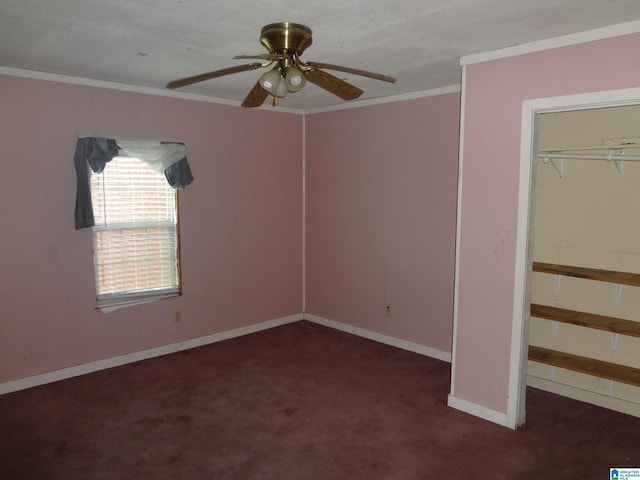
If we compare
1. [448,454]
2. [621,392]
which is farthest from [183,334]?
[621,392]

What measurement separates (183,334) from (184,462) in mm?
2049

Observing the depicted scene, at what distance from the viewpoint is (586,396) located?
3.79 meters

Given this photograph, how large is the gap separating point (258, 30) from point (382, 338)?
3.43 m

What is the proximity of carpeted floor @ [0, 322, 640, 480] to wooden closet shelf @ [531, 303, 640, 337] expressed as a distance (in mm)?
659

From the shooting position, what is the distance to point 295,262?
5.84 metres

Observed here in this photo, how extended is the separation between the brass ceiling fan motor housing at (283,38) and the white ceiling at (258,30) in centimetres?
7

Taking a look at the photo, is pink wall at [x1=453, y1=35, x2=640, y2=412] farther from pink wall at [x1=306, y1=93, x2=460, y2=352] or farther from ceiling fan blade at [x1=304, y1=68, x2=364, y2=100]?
ceiling fan blade at [x1=304, y1=68, x2=364, y2=100]

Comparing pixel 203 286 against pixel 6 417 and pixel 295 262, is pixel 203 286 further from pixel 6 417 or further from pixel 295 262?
pixel 6 417

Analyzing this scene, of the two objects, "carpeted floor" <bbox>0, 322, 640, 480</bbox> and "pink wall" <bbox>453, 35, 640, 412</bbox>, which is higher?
"pink wall" <bbox>453, 35, 640, 412</bbox>

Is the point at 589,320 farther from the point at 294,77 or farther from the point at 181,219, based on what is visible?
the point at 181,219

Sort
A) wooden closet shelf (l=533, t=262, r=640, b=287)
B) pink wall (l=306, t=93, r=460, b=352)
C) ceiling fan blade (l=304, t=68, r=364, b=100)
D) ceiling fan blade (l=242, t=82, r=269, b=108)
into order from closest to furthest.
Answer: ceiling fan blade (l=304, t=68, r=364, b=100) → ceiling fan blade (l=242, t=82, r=269, b=108) → wooden closet shelf (l=533, t=262, r=640, b=287) → pink wall (l=306, t=93, r=460, b=352)

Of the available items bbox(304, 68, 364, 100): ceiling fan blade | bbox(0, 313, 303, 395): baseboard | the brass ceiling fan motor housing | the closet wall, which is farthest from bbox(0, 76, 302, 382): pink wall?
the closet wall

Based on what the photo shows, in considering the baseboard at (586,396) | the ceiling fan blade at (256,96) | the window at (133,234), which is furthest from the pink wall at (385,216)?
the ceiling fan blade at (256,96)

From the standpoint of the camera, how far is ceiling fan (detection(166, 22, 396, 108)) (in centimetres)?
232
